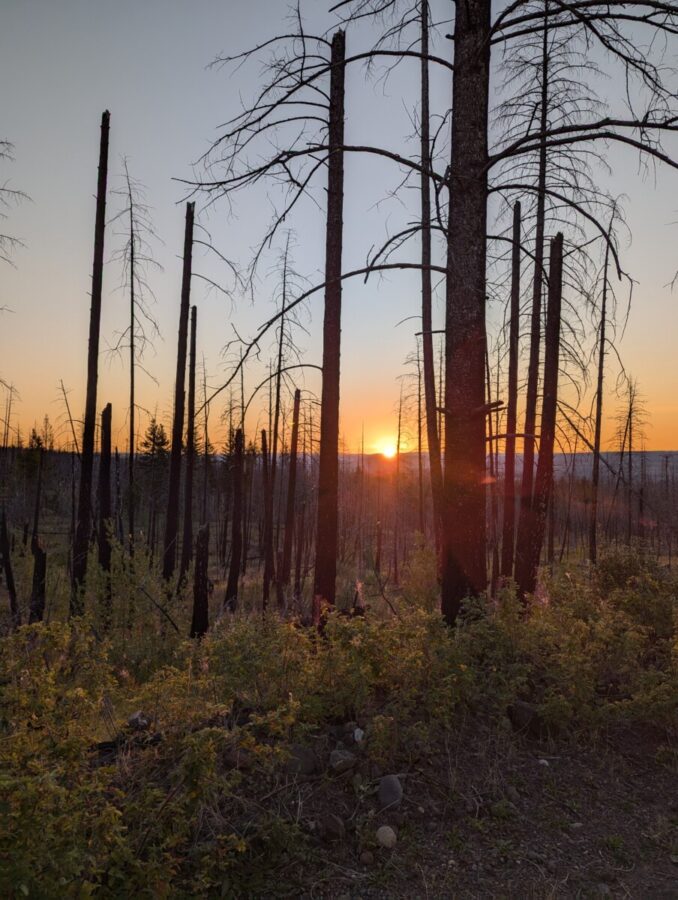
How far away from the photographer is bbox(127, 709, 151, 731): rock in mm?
3774

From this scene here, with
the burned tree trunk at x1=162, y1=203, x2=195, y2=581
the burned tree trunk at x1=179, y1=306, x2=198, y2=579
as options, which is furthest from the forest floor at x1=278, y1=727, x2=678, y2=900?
the burned tree trunk at x1=179, y1=306, x2=198, y2=579

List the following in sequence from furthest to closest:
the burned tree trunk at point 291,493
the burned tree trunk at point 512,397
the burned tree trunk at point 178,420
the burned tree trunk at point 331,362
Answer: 1. the burned tree trunk at point 291,493
2. the burned tree trunk at point 178,420
3. the burned tree trunk at point 512,397
4. the burned tree trunk at point 331,362

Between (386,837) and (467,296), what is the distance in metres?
4.31

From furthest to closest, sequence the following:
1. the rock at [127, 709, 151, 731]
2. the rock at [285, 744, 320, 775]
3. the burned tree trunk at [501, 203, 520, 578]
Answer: the burned tree trunk at [501, 203, 520, 578]
the rock at [127, 709, 151, 731]
the rock at [285, 744, 320, 775]

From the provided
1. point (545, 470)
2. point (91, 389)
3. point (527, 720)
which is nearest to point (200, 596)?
point (91, 389)

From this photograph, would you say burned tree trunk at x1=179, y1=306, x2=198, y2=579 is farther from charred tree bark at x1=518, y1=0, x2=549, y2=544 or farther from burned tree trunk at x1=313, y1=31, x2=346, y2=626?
charred tree bark at x1=518, y1=0, x2=549, y2=544

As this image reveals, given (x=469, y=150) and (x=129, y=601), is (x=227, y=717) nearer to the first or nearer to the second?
(x=469, y=150)

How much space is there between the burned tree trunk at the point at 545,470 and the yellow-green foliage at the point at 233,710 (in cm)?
475

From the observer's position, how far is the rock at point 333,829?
3184 millimetres

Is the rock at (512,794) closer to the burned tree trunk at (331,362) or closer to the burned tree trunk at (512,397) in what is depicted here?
the burned tree trunk at (331,362)

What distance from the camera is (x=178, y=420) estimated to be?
14828mm

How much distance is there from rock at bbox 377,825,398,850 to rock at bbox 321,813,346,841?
198mm

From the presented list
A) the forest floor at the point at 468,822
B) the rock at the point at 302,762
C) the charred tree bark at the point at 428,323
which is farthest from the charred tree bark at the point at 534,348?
the rock at the point at 302,762

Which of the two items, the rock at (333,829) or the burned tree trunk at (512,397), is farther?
the burned tree trunk at (512,397)
